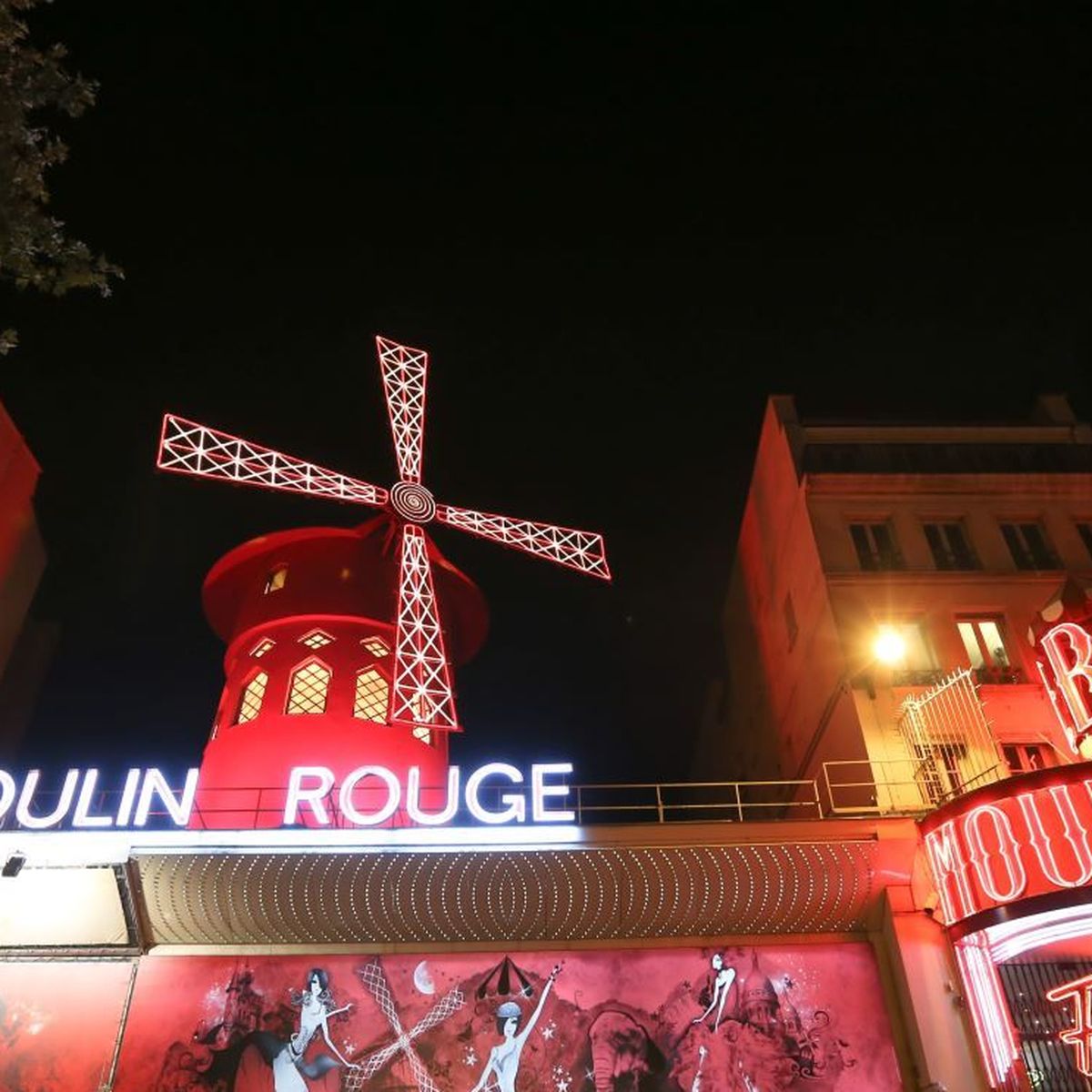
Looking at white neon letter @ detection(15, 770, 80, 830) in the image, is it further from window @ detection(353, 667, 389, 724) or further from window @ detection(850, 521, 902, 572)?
window @ detection(850, 521, 902, 572)

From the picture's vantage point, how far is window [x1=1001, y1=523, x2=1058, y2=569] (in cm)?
1430

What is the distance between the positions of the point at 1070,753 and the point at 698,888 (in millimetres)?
4896

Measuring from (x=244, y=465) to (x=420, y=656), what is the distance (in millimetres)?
4021

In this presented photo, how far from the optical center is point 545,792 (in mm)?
11023

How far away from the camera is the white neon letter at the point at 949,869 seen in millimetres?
10070

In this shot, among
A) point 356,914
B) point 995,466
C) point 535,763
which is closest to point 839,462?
point 995,466

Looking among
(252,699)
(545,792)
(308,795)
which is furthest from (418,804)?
(252,699)

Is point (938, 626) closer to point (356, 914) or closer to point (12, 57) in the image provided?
point (356, 914)

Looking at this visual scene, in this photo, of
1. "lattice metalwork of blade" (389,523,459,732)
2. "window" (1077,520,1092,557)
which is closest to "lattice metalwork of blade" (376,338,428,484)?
"lattice metalwork of blade" (389,523,459,732)

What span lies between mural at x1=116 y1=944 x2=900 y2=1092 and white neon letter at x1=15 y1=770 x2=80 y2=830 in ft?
5.92

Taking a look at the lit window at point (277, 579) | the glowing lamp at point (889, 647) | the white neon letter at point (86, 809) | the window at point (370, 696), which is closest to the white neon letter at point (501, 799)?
the window at point (370, 696)

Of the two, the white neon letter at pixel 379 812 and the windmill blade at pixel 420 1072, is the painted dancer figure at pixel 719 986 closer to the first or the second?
the windmill blade at pixel 420 1072

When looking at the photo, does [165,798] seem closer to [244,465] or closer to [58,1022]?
[58,1022]

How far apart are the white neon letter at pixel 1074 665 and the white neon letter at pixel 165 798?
31.6 feet
